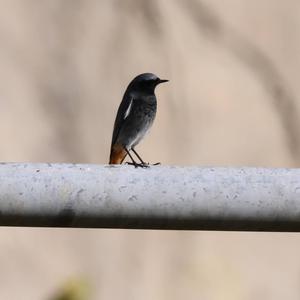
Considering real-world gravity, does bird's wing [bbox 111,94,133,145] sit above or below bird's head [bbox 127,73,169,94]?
below

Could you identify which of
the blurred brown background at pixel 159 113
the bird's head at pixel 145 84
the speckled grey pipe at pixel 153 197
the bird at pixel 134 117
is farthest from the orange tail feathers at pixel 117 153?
the speckled grey pipe at pixel 153 197

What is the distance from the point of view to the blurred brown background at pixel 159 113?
24.7 ft

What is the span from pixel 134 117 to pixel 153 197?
284 cm

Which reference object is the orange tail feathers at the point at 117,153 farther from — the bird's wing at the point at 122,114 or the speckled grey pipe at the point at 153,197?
the speckled grey pipe at the point at 153,197

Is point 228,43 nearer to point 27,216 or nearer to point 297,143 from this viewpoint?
point 297,143

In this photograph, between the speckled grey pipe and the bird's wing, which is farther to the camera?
the bird's wing

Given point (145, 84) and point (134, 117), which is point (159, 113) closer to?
point (145, 84)

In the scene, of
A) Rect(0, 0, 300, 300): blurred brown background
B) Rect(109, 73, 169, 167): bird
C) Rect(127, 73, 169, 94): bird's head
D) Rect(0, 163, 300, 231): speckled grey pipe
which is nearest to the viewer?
Rect(0, 163, 300, 231): speckled grey pipe

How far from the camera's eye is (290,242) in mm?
8148

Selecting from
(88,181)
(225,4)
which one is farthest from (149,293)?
(88,181)

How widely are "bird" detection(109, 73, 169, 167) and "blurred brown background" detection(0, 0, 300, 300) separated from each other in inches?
107

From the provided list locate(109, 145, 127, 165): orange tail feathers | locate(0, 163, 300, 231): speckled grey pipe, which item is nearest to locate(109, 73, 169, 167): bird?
locate(109, 145, 127, 165): orange tail feathers

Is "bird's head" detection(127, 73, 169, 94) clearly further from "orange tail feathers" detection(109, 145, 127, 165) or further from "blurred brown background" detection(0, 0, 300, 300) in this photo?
"blurred brown background" detection(0, 0, 300, 300)

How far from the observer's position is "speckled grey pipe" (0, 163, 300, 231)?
174 centimetres
